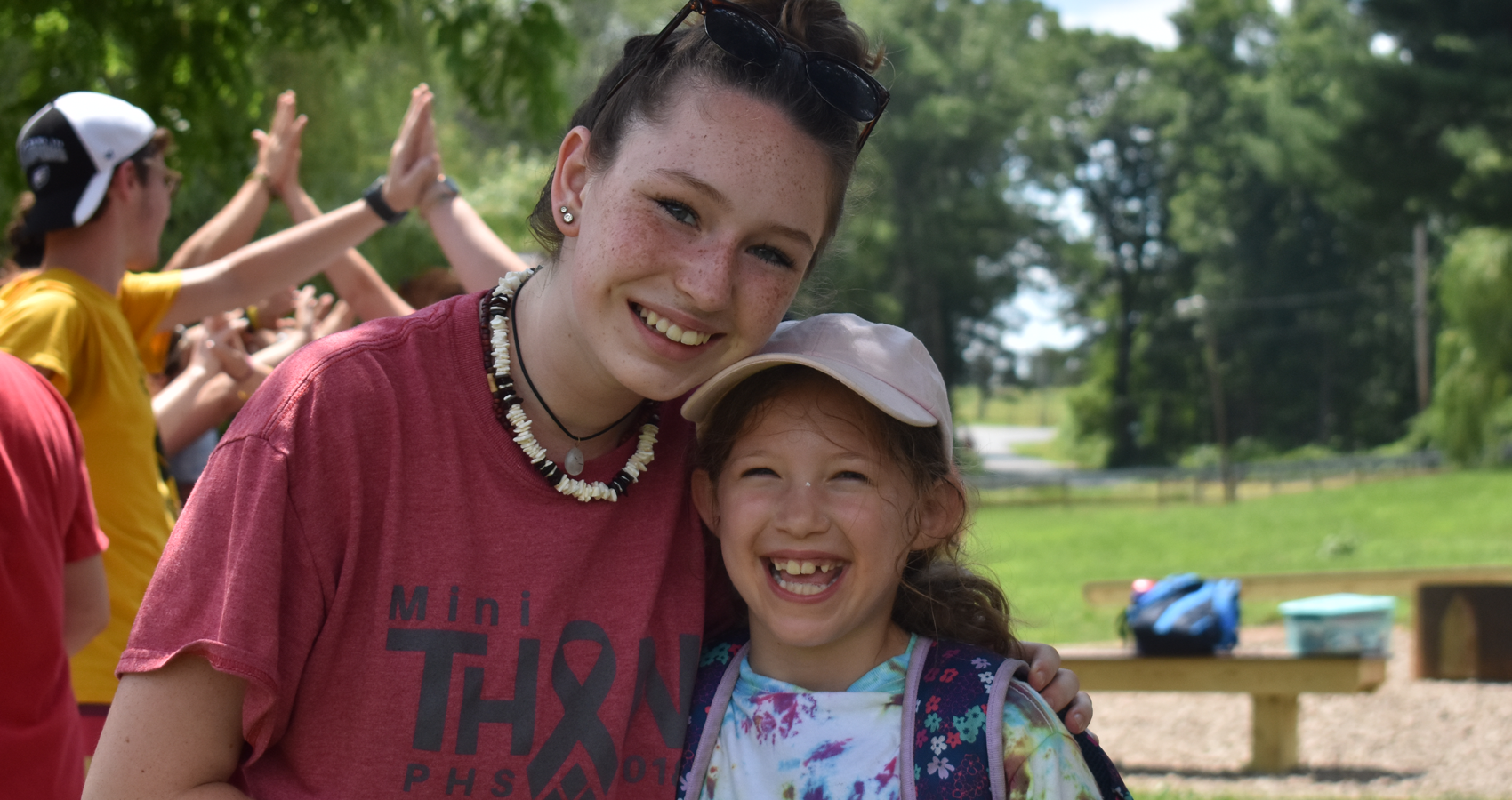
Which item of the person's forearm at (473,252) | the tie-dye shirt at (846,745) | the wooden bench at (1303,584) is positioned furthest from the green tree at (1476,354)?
the tie-dye shirt at (846,745)

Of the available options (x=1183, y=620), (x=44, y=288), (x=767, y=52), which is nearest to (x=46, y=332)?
(x=44, y=288)

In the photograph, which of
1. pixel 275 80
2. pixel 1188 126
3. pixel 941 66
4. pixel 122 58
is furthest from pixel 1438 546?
pixel 1188 126

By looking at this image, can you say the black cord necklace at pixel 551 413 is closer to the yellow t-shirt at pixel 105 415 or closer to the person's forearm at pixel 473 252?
the person's forearm at pixel 473 252

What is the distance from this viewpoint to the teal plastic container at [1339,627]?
6996mm

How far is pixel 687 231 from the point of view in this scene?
6.06 feet

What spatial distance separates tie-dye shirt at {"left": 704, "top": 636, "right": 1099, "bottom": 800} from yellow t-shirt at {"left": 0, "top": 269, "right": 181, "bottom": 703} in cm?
186

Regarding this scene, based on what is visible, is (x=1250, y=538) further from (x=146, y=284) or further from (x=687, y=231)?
(x=687, y=231)

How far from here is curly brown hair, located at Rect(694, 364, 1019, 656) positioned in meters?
2.12

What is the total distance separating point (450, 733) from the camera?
1745 millimetres

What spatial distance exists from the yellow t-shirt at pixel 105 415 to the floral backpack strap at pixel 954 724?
6.82 ft

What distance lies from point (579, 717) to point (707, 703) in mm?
265

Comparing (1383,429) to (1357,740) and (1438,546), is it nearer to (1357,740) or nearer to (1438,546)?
(1438,546)

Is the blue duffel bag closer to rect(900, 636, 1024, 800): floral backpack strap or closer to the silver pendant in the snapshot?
rect(900, 636, 1024, 800): floral backpack strap

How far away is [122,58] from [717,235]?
6006 mm
